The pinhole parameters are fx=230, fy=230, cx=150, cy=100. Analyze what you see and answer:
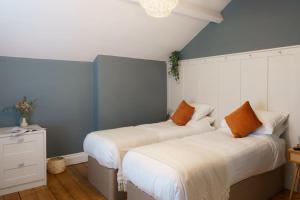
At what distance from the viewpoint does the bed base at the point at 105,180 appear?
2.61m

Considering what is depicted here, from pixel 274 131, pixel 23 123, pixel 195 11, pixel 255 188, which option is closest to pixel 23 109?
pixel 23 123

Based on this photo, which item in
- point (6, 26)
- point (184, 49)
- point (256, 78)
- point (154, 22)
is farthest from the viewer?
point (184, 49)

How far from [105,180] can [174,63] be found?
→ 8.40 ft

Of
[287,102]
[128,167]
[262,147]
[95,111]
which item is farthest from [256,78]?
[95,111]

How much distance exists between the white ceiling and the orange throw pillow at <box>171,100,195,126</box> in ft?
4.03

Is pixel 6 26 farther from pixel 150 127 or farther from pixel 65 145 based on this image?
pixel 150 127

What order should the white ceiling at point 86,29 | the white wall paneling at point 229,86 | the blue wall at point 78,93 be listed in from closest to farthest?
the white ceiling at point 86,29
the blue wall at point 78,93
the white wall paneling at point 229,86

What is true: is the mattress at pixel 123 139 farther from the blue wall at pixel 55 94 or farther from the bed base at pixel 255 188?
the blue wall at pixel 55 94

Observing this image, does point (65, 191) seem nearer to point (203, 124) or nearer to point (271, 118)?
point (203, 124)

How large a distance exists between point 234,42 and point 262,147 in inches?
67.2

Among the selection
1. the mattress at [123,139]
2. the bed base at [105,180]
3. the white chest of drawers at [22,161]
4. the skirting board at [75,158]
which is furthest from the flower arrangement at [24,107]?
the bed base at [105,180]

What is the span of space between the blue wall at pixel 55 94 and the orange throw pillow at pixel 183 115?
1.53 meters

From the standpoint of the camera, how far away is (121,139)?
2756mm

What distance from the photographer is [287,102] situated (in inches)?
116
